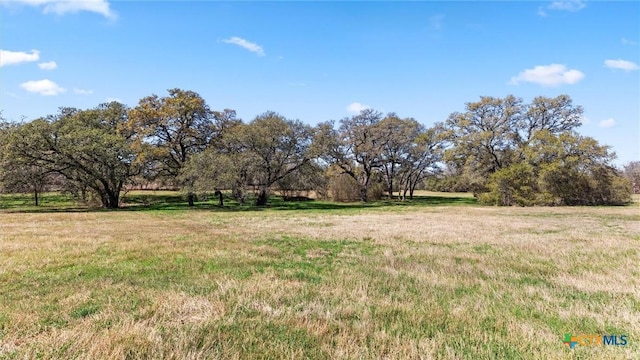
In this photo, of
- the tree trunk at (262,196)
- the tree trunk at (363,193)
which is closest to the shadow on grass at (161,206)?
the tree trunk at (262,196)

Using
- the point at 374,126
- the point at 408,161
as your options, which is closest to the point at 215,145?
the point at 374,126

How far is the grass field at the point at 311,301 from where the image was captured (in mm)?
3750

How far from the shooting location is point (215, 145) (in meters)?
35.5

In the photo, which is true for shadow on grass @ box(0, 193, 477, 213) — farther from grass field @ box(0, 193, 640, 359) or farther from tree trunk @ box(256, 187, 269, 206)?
grass field @ box(0, 193, 640, 359)

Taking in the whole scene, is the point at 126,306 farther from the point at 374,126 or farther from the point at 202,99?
the point at 374,126

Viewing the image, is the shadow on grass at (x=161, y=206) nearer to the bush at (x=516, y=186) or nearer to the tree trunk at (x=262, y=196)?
the tree trunk at (x=262, y=196)

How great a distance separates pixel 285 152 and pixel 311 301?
30350 millimetres

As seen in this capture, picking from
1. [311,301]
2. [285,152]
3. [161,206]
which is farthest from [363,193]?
[311,301]

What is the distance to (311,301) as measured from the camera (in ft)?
17.5

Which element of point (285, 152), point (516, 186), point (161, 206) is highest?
point (285, 152)

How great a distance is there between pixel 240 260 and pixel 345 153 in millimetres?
38355

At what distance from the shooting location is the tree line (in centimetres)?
2831

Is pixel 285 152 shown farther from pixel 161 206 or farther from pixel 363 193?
pixel 363 193

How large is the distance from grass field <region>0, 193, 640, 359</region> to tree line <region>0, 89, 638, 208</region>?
2155 centimetres
